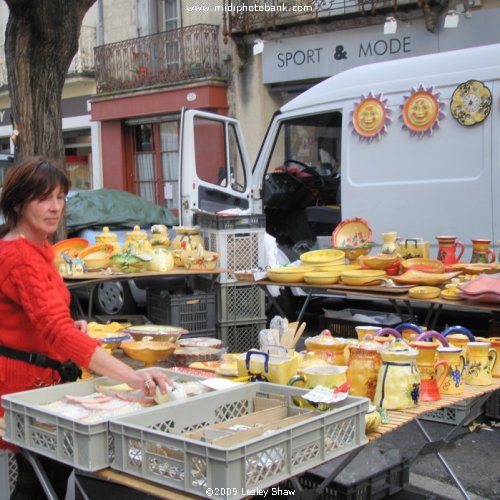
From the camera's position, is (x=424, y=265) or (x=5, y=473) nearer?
(x=5, y=473)

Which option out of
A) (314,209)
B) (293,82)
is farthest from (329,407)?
(293,82)

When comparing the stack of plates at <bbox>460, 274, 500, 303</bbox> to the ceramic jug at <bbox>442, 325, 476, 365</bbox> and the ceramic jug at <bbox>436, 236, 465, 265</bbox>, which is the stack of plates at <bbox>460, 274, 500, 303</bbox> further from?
the ceramic jug at <bbox>442, 325, 476, 365</bbox>

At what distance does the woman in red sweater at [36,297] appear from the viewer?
2.33m

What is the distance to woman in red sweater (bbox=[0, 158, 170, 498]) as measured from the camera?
7.64 feet

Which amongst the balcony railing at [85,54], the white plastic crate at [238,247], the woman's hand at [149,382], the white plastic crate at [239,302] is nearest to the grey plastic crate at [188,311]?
the white plastic crate at [239,302]

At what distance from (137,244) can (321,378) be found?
4.06 metres

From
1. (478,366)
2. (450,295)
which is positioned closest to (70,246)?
(450,295)

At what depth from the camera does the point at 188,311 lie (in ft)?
20.5

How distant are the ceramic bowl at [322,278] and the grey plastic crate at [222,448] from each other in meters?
3.17

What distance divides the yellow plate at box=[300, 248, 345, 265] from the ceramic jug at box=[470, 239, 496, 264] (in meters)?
1.02

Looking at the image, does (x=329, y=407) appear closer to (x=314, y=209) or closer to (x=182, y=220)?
(x=182, y=220)

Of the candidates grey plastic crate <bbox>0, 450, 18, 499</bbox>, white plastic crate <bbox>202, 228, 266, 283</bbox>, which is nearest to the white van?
white plastic crate <bbox>202, 228, 266, 283</bbox>

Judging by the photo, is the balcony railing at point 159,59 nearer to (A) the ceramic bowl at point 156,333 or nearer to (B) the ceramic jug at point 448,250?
(B) the ceramic jug at point 448,250

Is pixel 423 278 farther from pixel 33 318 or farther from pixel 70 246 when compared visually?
pixel 33 318
